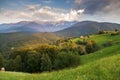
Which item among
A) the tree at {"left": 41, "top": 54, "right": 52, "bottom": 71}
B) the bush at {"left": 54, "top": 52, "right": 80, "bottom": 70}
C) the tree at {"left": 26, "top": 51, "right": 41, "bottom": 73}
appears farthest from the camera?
the tree at {"left": 26, "top": 51, "right": 41, "bottom": 73}

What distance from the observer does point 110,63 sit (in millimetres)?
18781

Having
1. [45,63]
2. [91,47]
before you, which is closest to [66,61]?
[45,63]

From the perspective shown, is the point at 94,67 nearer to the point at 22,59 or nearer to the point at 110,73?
the point at 110,73

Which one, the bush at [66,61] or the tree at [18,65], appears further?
the tree at [18,65]

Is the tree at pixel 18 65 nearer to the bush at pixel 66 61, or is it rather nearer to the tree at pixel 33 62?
the tree at pixel 33 62

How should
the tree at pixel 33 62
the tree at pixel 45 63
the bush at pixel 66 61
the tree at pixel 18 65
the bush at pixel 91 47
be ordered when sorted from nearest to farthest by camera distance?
the bush at pixel 66 61
the tree at pixel 45 63
the tree at pixel 33 62
the tree at pixel 18 65
the bush at pixel 91 47

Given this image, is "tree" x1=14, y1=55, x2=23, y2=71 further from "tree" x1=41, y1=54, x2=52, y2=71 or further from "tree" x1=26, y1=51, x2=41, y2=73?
"tree" x1=41, y1=54, x2=52, y2=71

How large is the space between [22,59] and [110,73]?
4390 inches

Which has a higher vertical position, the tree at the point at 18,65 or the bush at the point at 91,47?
the bush at the point at 91,47

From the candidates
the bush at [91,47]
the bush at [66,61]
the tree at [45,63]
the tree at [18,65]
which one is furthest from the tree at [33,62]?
the bush at [91,47]

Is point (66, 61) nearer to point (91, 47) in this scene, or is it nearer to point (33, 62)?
point (33, 62)

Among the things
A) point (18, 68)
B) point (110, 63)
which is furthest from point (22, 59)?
point (110, 63)

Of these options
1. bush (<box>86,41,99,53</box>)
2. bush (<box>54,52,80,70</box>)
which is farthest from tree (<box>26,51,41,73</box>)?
bush (<box>86,41,99,53</box>)

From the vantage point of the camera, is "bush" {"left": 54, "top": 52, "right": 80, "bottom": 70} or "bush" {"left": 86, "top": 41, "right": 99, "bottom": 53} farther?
"bush" {"left": 86, "top": 41, "right": 99, "bottom": 53}
